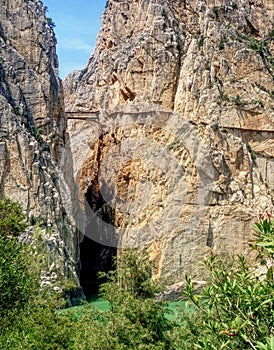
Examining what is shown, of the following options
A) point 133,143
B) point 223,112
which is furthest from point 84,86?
point 223,112

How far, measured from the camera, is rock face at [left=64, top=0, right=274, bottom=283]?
48562 millimetres

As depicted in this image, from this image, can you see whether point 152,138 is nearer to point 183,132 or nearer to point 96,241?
point 183,132

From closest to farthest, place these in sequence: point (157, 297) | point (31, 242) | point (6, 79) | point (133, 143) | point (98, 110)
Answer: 1. point (157, 297)
2. point (31, 242)
3. point (6, 79)
4. point (133, 143)
5. point (98, 110)

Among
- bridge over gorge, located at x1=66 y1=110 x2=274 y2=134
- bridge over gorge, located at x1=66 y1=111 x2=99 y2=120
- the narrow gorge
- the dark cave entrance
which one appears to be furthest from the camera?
bridge over gorge, located at x1=66 y1=111 x2=99 y2=120

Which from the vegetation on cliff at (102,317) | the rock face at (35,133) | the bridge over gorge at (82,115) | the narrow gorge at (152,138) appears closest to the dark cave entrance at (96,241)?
the narrow gorge at (152,138)

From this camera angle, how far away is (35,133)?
46000 millimetres

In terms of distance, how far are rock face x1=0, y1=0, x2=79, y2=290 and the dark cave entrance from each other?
8.06 metres

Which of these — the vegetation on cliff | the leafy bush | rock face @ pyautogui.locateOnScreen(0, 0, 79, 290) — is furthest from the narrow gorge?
the leafy bush

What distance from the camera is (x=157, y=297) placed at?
20359 millimetres

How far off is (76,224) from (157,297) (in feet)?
104

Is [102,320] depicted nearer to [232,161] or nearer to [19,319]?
[19,319]

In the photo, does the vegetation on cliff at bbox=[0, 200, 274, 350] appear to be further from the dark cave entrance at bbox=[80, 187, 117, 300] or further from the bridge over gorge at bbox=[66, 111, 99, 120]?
the bridge over gorge at bbox=[66, 111, 99, 120]

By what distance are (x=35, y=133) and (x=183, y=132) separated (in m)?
15.4

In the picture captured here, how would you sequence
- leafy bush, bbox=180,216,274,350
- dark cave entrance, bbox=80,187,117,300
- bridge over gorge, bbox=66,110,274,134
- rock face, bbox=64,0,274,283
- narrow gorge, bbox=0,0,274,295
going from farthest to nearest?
1. dark cave entrance, bbox=80,187,117,300
2. bridge over gorge, bbox=66,110,274,134
3. rock face, bbox=64,0,274,283
4. narrow gorge, bbox=0,0,274,295
5. leafy bush, bbox=180,216,274,350
